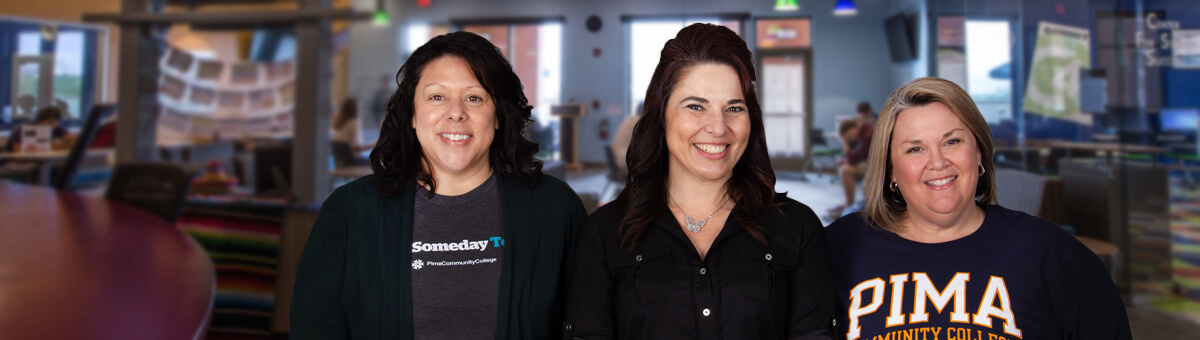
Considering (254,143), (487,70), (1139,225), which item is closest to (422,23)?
(254,143)

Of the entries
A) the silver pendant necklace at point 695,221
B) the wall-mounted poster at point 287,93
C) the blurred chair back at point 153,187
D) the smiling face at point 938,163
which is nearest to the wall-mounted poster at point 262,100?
the wall-mounted poster at point 287,93

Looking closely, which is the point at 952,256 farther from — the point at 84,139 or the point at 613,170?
the point at 84,139

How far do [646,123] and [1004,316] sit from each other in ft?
2.60

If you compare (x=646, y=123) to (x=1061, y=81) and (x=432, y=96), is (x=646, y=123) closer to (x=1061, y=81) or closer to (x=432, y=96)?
(x=432, y=96)

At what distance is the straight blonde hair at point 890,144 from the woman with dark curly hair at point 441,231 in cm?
68

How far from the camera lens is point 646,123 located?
5.08 ft

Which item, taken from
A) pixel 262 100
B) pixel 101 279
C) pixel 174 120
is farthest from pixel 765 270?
pixel 174 120

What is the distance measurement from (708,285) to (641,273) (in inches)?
5.2

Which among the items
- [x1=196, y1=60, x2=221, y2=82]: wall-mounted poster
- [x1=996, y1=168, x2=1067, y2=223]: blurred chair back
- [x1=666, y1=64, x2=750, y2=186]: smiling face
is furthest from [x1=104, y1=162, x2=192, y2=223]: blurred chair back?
[x1=996, y1=168, x2=1067, y2=223]: blurred chair back

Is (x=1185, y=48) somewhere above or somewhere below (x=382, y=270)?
above

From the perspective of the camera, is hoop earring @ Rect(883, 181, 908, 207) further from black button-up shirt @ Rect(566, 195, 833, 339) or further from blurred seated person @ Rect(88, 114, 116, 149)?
blurred seated person @ Rect(88, 114, 116, 149)

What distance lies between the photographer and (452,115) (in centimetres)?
147

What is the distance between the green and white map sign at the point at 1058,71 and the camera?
432 cm

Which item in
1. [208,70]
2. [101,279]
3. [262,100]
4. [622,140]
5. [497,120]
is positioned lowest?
[101,279]
